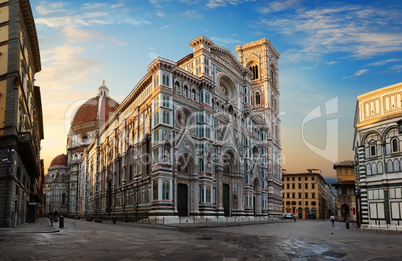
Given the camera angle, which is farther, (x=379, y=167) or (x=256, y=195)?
(x=256, y=195)

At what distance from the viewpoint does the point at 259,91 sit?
88.7 metres

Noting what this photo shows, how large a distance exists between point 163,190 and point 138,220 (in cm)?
760

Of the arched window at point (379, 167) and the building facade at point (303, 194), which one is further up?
the arched window at point (379, 167)

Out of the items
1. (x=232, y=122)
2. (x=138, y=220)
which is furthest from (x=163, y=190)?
(x=232, y=122)

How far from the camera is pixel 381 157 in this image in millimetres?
35375

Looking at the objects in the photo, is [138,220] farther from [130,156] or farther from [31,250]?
[31,250]

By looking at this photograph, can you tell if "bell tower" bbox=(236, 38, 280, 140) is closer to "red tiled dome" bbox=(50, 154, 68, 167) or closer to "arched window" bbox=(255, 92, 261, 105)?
"arched window" bbox=(255, 92, 261, 105)

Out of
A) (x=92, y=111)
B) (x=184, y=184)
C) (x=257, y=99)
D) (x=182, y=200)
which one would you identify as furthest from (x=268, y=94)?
(x=92, y=111)

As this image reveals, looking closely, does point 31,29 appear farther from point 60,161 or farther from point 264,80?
point 60,161

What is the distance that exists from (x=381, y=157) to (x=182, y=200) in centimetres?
2421

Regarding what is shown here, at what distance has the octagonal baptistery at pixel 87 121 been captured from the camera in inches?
4532

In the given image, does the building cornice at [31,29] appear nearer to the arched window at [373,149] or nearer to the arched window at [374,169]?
the arched window at [373,149]

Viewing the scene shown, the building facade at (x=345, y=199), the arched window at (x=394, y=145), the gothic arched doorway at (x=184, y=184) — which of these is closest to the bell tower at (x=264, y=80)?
the building facade at (x=345, y=199)

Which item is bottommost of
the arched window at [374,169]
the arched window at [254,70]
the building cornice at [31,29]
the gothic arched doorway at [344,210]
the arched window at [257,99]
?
the gothic arched doorway at [344,210]
